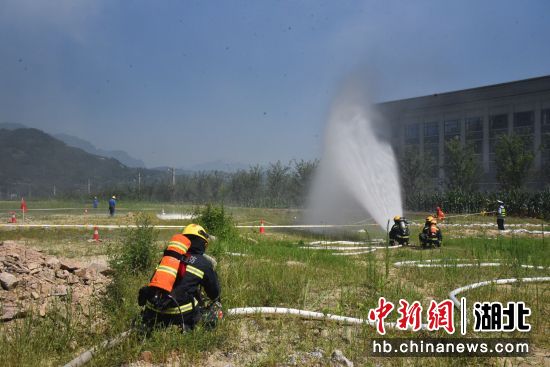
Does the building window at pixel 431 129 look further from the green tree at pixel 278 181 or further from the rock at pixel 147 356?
the rock at pixel 147 356

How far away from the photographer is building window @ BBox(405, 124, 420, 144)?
62.2 meters

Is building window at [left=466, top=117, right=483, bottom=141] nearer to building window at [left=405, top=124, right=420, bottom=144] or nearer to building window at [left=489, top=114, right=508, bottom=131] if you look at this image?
building window at [left=489, top=114, right=508, bottom=131]

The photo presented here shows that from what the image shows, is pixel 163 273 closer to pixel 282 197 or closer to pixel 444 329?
pixel 444 329

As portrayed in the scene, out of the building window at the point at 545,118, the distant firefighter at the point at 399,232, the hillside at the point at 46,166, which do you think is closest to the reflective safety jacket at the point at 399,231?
the distant firefighter at the point at 399,232

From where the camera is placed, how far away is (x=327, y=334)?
5938 millimetres

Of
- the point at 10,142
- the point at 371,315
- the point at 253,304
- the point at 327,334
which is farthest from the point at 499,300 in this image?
the point at 10,142

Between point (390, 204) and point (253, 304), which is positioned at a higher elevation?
point (390, 204)

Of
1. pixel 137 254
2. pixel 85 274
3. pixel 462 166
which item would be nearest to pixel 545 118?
pixel 462 166

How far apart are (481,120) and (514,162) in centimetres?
1900

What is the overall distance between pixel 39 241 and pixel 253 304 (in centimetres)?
1376

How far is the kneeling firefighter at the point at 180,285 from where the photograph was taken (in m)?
5.05

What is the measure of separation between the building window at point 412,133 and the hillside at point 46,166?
94572 millimetres

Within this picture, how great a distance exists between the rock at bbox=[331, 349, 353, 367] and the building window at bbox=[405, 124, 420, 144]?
60.5m

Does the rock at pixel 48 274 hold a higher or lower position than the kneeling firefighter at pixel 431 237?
lower
